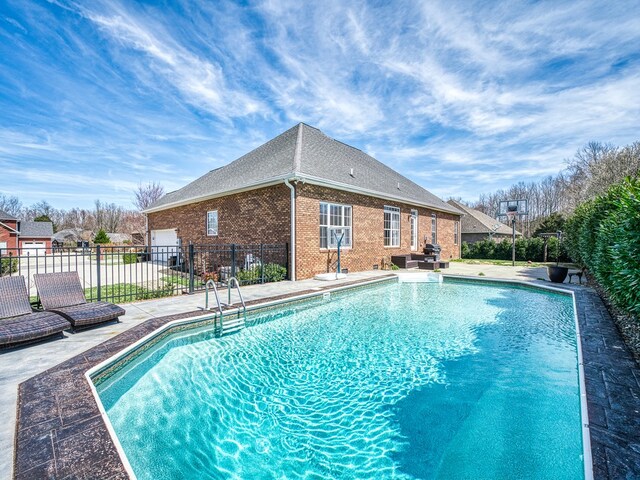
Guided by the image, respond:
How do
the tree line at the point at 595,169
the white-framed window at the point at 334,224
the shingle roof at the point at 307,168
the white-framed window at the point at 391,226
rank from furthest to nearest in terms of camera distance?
1. the tree line at the point at 595,169
2. the white-framed window at the point at 391,226
3. the white-framed window at the point at 334,224
4. the shingle roof at the point at 307,168

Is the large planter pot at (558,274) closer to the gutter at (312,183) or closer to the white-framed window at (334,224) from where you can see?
the gutter at (312,183)

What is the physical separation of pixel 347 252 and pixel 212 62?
328 inches

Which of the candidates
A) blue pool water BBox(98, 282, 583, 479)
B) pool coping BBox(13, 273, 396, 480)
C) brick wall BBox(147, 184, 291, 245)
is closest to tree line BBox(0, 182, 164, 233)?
brick wall BBox(147, 184, 291, 245)

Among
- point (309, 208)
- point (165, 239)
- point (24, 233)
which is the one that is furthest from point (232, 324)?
point (24, 233)

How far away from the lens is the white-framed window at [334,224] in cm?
1160

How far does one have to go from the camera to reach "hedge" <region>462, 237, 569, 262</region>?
21891 millimetres

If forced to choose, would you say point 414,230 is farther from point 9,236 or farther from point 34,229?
point 34,229

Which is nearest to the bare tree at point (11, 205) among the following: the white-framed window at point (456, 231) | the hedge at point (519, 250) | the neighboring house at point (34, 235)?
the neighboring house at point (34, 235)

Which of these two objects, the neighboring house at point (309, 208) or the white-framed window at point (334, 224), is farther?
the white-framed window at point (334, 224)

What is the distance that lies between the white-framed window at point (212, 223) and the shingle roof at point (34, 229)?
3256cm

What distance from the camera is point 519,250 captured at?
23.3 meters

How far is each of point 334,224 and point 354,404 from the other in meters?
9.07

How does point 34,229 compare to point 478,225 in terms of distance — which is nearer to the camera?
point 478,225

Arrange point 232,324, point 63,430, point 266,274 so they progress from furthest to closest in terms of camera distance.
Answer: point 266,274 → point 232,324 → point 63,430
